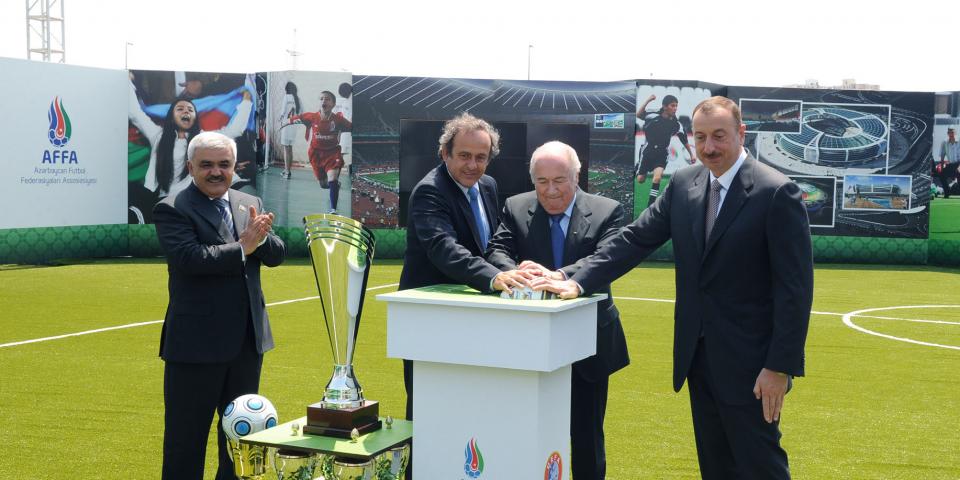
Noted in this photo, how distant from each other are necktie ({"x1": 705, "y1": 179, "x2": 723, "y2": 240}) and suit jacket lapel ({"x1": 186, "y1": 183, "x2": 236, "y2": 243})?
6.81 feet

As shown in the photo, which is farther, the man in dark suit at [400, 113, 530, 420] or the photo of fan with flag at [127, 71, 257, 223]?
the photo of fan with flag at [127, 71, 257, 223]

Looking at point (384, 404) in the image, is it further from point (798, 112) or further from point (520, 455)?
point (798, 112)

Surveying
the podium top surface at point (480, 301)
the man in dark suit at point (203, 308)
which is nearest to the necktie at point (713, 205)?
the podium top surface at point (480, 301)

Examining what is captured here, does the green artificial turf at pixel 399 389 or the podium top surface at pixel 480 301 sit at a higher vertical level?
the podium top surface at pixel 480 301

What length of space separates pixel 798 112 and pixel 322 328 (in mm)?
13180

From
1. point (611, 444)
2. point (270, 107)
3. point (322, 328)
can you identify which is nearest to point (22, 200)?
point (270, 107)

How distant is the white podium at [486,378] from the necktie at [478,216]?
981 mm

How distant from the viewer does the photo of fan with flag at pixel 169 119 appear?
19.2 metres

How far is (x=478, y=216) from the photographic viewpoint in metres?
4.25

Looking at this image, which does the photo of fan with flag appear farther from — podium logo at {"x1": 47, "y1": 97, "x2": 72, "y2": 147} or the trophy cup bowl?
the trophy cup bowl

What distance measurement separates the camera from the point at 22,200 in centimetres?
1686

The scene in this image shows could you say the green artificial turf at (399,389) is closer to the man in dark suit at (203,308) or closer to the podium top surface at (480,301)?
the man in dark suit at (203,308)

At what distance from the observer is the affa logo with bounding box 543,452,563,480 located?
3086 millimetres

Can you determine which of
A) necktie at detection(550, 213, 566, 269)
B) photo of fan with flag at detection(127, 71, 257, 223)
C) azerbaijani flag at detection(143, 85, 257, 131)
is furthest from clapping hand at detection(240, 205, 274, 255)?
azerbaijani flag at detection(143, 85, 257, 131)
